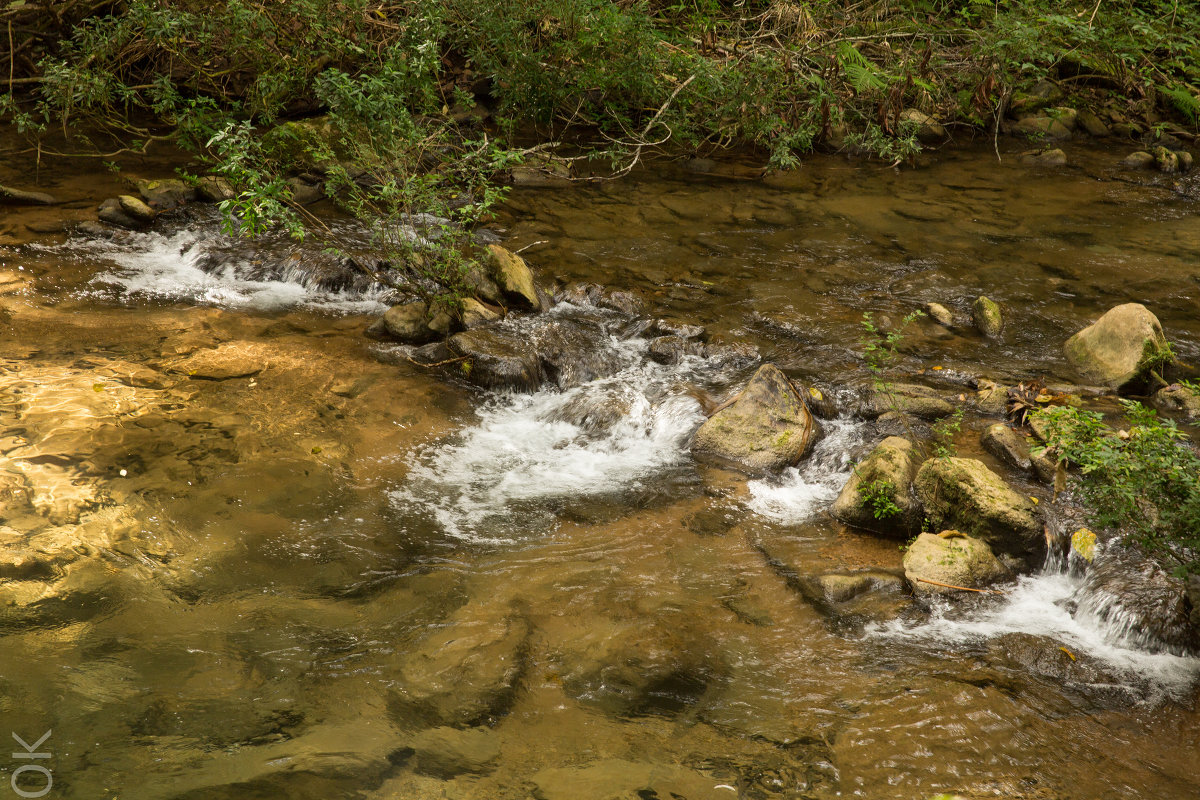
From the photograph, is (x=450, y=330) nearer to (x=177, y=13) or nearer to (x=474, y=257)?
(x=474, y=257)

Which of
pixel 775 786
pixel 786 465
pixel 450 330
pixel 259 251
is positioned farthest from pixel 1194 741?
pixel 259 251

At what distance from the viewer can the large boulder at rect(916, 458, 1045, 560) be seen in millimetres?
4445

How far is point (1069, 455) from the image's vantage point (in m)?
4.09

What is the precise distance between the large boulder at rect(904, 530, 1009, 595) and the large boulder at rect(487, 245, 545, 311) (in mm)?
3859

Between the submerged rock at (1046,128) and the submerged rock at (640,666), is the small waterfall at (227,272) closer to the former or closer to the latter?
the submerged rock at (640,666)

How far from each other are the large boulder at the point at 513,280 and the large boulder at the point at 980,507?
11.9 feet

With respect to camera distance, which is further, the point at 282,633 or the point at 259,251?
the point at 259,251

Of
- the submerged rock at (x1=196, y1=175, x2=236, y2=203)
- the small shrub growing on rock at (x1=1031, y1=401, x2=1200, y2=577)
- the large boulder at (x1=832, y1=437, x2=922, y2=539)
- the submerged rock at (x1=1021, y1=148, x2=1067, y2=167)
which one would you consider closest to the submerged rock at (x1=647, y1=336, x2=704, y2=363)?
the large boulder at (x1=832, y1=437, x2=922, y2=539)

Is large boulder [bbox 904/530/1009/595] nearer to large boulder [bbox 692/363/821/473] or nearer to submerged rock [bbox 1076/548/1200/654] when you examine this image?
submerged rock [bbox 1076/548/1200/654]

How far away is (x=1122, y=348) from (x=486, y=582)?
16.3 feet

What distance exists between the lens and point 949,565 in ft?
14.0

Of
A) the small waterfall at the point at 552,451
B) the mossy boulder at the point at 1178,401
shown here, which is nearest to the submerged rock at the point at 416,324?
the small waterfall at the point at 552,451

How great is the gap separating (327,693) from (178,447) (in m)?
2.23

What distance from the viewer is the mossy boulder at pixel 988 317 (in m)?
6.76
